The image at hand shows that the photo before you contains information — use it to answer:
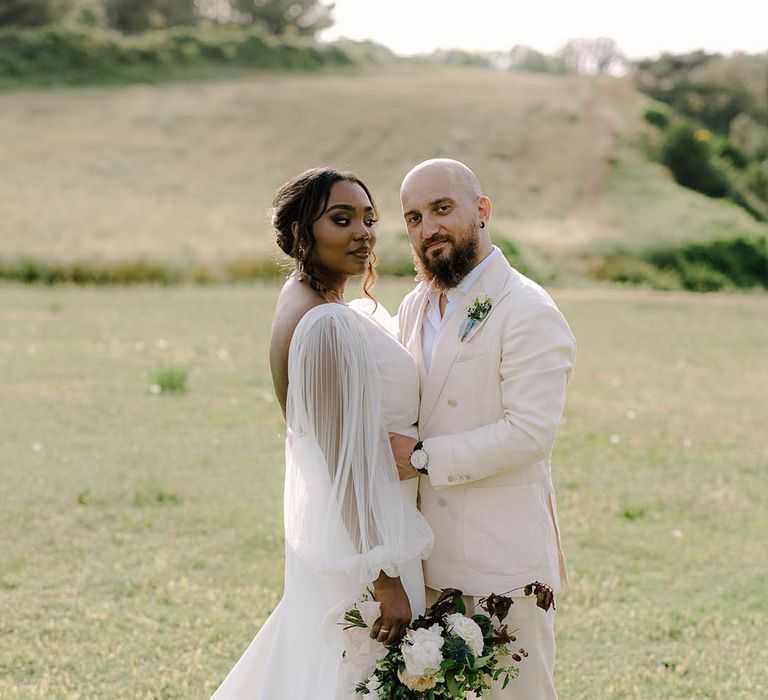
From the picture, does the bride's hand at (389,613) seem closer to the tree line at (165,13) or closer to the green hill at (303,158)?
the green hill at (303,158)

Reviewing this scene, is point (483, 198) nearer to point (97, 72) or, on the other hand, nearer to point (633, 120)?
point (633, 120)

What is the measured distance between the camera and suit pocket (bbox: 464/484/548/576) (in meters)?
3.59

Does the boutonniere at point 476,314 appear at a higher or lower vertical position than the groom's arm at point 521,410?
higher

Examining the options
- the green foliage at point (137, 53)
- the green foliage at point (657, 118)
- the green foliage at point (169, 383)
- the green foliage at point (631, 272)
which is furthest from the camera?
the green foliage at point (137, 53)

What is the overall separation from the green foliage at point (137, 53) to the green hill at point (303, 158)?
5.66ft

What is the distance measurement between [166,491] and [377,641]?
16.8 feet

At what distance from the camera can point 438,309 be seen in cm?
388

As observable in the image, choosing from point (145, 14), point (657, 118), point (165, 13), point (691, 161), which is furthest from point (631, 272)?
point (165, 13)

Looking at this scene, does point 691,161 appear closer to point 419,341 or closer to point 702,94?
point 702,94

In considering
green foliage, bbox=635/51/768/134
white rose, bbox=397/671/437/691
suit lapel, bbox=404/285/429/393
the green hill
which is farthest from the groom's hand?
green foliage, bbox=635/51/768/134

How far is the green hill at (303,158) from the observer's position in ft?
91.1

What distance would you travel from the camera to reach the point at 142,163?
120 ft

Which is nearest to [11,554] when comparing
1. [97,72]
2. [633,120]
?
[633,120]

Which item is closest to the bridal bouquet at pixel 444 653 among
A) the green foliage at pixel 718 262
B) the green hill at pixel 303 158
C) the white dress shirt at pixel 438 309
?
the white dress shirt at pixel 438 309
